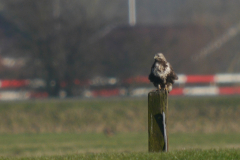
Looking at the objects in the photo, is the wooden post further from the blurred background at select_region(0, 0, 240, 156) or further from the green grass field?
the green grass field

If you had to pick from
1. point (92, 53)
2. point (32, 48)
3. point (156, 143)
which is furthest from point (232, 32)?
point (156, 143)

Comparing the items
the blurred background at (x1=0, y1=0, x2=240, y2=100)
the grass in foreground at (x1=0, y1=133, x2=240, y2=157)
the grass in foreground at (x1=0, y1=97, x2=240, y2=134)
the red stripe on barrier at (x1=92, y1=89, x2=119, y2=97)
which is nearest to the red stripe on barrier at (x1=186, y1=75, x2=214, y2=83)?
the blurred background at (x1=0, y1=0, x2=240, y2=100)

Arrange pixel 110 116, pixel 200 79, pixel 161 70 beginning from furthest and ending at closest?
1. pixel 200 79
2. pixel 110 116
3. pixel 161 70

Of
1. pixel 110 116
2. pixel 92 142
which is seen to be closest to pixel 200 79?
pixel 110 116

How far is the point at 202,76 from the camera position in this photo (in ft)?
144

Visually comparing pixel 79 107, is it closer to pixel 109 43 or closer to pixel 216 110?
pixel 216 110

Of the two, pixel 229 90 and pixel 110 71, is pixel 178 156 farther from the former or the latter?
pixel 229 90

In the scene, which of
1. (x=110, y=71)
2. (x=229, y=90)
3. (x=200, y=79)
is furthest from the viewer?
(x=200, y=79)

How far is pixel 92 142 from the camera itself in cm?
2012

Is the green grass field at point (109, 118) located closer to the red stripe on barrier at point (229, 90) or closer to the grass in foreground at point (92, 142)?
the grass in foreground at point (92, 142)

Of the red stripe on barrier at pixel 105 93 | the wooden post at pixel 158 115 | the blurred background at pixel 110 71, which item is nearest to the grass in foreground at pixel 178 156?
the wooden post at pixel 158 115

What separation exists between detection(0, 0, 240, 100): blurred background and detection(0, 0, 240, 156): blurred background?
71 millimetres

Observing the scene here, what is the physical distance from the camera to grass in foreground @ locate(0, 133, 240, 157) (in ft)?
57.8

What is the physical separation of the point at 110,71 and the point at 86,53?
8.98 feet
